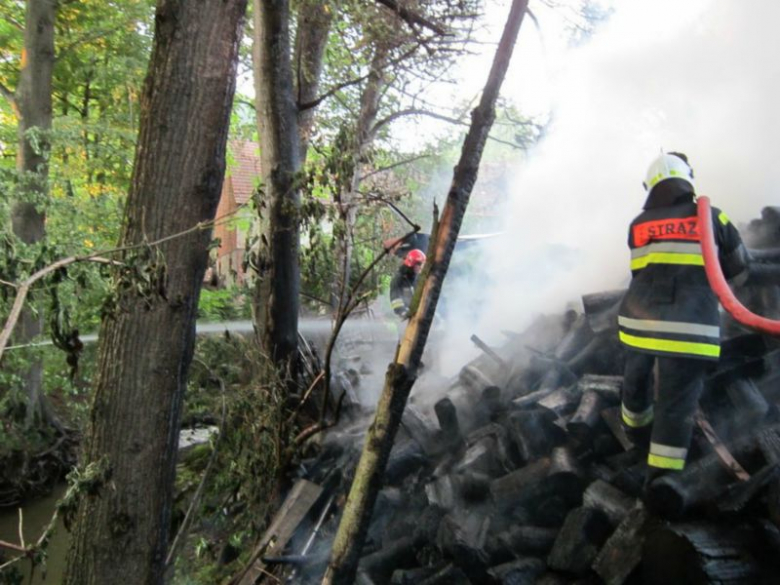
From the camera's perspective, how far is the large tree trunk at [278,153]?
217 inches

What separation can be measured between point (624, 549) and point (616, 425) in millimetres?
890

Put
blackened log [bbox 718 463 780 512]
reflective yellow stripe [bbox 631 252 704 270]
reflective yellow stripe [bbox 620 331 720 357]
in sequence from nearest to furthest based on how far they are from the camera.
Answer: blackened log [bbox 718 463 780 512], reflective yellow stripe [bbox 620 331 720 357], reflective yellow stripe [bbox 631 252 704 270]

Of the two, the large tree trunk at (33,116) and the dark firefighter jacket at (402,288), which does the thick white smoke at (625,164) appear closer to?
the dark firefighter jacket at (402,288)

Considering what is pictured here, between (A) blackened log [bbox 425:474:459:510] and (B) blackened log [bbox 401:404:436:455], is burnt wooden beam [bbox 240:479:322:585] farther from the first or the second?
(A) blackened log [bbox 425:474:459:510]

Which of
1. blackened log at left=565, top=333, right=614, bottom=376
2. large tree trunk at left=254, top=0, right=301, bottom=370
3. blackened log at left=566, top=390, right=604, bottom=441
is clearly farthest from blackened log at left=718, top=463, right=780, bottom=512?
large tree trunk at left=254, top=0, right=301, bottom=370

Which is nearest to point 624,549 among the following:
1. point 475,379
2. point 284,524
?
point 475,379

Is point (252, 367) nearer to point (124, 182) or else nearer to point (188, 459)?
point (188, 459)

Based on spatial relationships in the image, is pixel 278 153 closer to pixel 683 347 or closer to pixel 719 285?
pixel 683 347

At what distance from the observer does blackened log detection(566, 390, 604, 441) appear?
3578 mm

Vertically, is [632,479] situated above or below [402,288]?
below

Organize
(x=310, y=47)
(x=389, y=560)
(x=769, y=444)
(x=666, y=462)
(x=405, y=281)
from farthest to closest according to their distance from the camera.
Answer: (x=310, y=47), (x=405, y=281), (x=389, y=560), (x=666, y=462), (x=769, y=444)

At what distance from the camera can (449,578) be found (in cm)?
324

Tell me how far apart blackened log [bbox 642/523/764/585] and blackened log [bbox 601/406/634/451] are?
0.77 m

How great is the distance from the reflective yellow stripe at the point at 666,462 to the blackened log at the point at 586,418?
54cm
